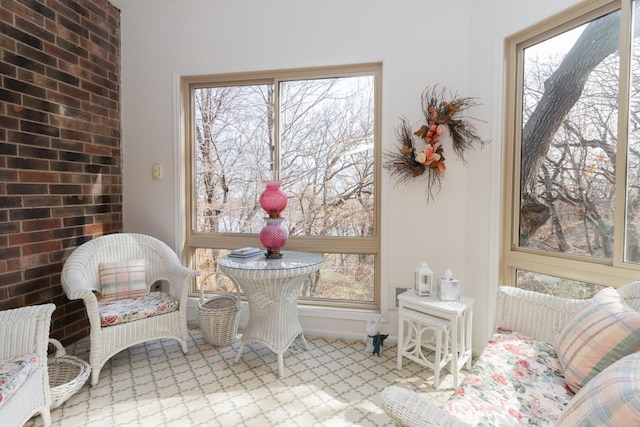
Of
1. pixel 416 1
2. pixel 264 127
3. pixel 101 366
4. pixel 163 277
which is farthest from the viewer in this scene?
pixel 264 127

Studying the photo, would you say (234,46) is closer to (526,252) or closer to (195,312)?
(195,312)

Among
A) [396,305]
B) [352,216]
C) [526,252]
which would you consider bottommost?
[396,305]

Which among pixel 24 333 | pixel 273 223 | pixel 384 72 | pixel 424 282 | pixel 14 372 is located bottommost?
pixel 14 372

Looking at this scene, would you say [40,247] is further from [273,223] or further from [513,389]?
[513,389]

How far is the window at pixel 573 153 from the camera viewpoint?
164cm

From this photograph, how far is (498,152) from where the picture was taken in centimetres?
219

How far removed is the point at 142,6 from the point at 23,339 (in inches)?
104

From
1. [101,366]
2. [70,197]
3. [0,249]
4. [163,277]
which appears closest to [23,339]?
[101,366]

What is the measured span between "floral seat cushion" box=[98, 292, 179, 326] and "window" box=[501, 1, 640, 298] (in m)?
2.26

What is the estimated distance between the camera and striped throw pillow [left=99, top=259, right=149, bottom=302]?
2.35m

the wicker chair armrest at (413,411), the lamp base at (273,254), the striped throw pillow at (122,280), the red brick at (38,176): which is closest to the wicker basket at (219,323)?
the lamp base at (273,254)

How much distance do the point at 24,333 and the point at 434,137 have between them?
254 cm

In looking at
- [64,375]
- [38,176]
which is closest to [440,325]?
[64,375]

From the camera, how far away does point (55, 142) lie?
2350 mm
